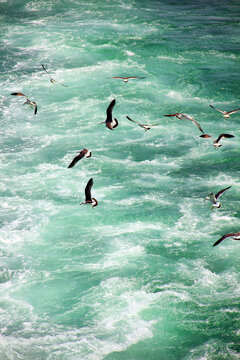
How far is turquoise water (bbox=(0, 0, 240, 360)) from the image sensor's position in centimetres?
1219

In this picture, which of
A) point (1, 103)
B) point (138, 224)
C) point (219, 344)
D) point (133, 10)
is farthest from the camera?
point (133, 10)

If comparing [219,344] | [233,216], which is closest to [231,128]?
[233,216]

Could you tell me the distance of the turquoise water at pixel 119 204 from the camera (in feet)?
40.0

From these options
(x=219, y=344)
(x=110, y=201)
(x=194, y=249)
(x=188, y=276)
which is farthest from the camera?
(x=110, y=201)

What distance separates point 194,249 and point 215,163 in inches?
240

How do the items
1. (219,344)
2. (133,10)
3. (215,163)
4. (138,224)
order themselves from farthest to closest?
(133,10), (215,163), (138,224), (219,344)

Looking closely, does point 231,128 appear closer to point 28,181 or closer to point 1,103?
point 28,181

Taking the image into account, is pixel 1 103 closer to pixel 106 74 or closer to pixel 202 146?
pixel 106 74

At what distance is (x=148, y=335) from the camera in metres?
12.0

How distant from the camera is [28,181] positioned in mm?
18547

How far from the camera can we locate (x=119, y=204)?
1736 cm

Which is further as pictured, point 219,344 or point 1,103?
point 1,103

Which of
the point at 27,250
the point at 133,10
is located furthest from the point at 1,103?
the point at 133,10

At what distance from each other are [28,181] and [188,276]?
7790mm
